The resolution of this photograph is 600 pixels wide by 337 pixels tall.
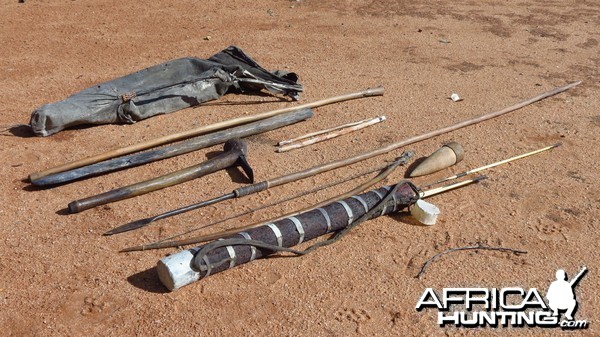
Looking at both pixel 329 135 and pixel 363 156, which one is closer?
pixel 363 156

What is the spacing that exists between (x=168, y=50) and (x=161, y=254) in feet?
13.1

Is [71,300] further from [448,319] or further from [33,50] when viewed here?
[33,50]

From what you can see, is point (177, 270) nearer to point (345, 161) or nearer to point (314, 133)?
point (345, 161)

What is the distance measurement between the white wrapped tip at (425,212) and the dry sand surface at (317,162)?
106 millimetres

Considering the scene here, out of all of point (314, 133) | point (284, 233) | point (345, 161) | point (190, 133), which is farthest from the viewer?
point (314, 133)

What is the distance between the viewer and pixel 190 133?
5.57 m

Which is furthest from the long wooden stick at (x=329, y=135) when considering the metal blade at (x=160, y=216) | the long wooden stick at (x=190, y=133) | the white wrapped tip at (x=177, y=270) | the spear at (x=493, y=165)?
the white wrapped tip at (x=177, y=270)

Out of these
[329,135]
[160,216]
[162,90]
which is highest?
[162,90]

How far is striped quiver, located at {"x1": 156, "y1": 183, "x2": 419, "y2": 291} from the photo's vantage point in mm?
3838

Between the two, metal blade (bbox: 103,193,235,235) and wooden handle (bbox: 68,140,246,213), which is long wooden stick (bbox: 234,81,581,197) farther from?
wooden handle (bbox: 68,140,246,213)

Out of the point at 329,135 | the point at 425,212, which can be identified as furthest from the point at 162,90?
the point at 425,212

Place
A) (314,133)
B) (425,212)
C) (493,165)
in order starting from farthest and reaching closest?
(314,133) → (493,165) → (425,212)

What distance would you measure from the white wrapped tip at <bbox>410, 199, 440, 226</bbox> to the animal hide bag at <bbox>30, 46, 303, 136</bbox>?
2.32 m

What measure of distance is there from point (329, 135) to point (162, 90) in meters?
1.78
